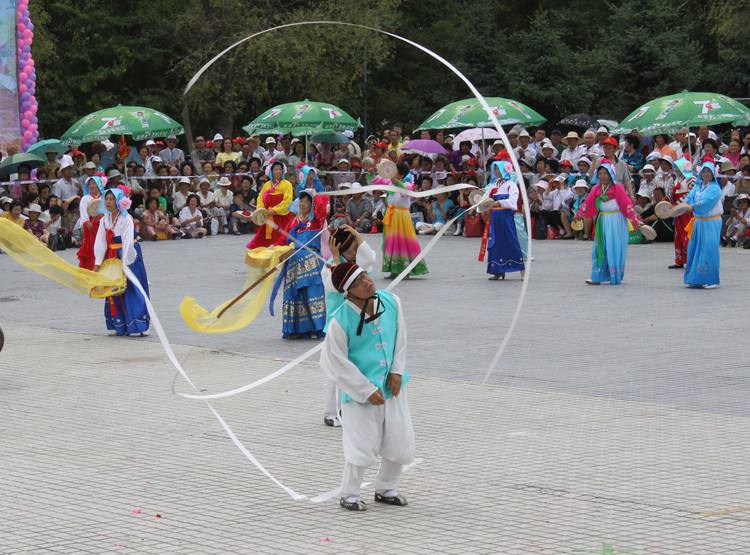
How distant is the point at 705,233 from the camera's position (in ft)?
55.0

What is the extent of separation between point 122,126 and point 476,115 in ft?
21.6

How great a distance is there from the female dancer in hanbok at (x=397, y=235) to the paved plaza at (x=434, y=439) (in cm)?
281

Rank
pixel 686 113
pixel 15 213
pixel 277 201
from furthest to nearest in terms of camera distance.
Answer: pixel 15 213, pixel 686 113, pixel 277 201

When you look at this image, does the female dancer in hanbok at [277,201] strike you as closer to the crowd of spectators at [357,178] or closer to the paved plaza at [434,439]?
the paved plaza at [434,439]

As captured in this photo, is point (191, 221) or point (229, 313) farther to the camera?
point (191, 221)

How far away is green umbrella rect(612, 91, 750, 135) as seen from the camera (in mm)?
22094

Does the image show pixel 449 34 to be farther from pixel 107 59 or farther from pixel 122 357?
pixel 122 357

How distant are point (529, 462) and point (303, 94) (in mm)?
30748

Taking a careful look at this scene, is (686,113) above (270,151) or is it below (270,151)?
above

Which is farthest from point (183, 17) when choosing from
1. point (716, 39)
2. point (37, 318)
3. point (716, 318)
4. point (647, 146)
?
point (716, 318)

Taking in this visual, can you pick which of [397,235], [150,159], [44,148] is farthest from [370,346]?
[150,159]

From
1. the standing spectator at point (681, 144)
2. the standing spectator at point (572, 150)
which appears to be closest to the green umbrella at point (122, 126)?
the standing spectator at point (572, 150)

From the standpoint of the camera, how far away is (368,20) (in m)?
36.7

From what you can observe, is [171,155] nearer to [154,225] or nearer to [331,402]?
[154,225]
